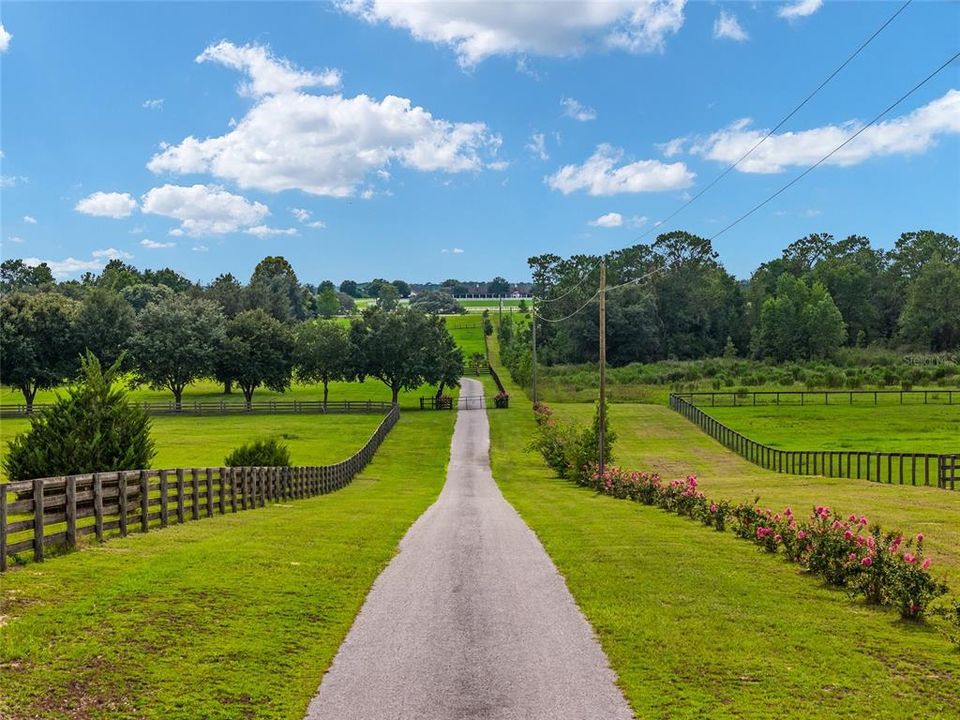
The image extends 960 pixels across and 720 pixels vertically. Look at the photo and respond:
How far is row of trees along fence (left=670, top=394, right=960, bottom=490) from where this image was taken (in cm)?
3244

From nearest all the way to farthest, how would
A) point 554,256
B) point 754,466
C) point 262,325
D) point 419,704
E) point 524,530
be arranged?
point 419,704 → point 524,530 → point 754,466 → point 262,325 → point 554,256

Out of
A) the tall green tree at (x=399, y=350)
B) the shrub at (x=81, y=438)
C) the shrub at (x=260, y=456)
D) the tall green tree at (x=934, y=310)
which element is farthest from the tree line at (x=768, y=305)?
the shrub at (x=81, y=438)

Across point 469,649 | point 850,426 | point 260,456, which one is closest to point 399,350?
point 850,426

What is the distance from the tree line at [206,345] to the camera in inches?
3260

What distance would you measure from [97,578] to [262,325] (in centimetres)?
8372

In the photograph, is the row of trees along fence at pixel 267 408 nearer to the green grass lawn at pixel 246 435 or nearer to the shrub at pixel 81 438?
the green grass lawn at pixel 246 435

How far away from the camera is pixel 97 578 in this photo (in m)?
10.6

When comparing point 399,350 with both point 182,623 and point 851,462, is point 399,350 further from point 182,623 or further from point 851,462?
point 182,623

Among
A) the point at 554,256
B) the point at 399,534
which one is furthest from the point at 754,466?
the point at 554,256

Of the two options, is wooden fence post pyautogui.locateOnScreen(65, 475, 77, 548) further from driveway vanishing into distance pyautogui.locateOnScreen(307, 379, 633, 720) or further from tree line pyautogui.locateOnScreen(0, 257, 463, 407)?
tree line pyautogui.locateOnScreen(0, 257, 463, 407)

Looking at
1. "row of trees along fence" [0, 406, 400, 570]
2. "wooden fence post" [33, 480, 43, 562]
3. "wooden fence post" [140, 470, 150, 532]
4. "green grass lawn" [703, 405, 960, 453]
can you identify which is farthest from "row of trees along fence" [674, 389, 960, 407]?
"wooden fence post" [33, 480, 43, 562]

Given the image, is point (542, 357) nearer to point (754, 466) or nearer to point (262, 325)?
point (262, 325)

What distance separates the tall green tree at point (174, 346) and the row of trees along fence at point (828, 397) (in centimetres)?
5101

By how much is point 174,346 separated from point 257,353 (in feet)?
28.5
